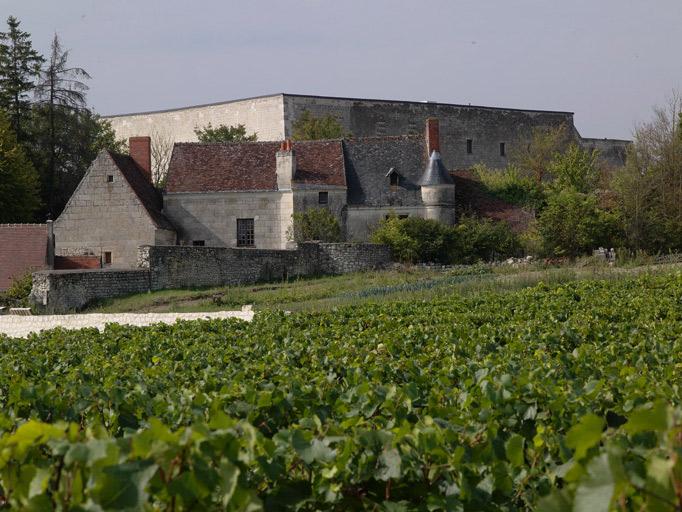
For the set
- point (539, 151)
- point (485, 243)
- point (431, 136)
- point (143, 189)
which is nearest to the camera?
point (485, 243)

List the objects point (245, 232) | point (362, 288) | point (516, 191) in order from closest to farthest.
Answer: point (362, 288) < point (245, 232) < point (516, 191)

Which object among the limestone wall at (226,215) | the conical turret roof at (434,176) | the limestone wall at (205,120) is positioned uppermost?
the limestone wall at (205,120)

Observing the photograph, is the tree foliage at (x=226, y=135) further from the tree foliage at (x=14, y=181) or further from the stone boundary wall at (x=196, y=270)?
the stone boundary wall at (x=196, y=270)

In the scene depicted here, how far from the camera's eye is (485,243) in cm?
3681

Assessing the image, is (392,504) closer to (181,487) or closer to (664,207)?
(181,487)

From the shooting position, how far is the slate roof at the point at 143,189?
38.5 meters

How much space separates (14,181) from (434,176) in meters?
18.0

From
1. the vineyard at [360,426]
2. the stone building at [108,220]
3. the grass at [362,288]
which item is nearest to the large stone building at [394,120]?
the stone building at [108,220]

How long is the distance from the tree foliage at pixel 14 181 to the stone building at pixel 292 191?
6919 mm

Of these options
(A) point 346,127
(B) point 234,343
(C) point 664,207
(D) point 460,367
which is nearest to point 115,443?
(D) point 460,367

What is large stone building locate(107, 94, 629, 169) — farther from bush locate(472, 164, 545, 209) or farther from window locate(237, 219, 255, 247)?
window locate(237, 219, 255, 247)

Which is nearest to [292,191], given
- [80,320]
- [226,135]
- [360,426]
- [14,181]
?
[14,181]

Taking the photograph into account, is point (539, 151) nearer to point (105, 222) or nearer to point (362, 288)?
point (105, 222)

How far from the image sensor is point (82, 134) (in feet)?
164
